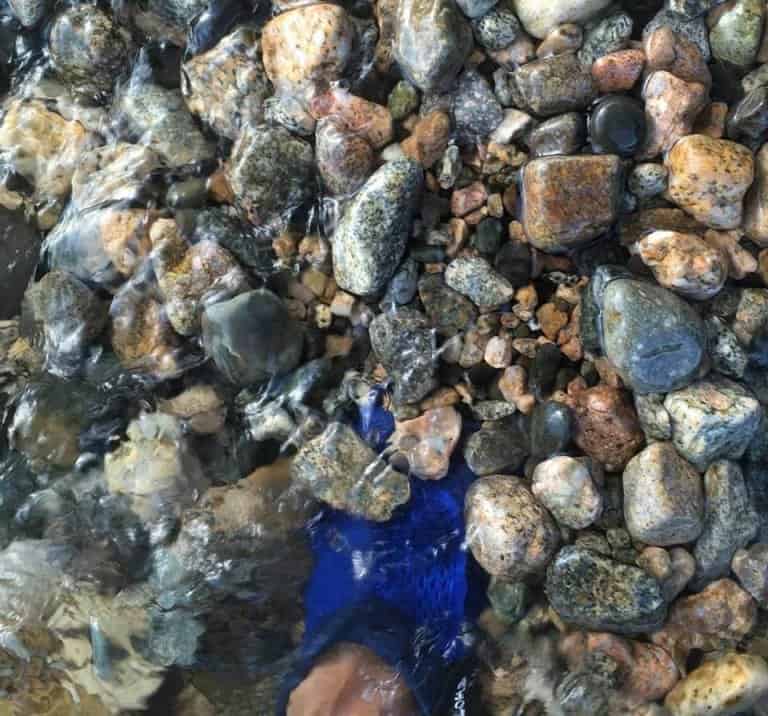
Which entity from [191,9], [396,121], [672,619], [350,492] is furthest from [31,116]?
[672,619]

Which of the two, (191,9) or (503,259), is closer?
(503,259)

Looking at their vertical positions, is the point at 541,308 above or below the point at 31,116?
below

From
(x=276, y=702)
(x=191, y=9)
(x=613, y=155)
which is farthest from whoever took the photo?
(x=191, y=9)

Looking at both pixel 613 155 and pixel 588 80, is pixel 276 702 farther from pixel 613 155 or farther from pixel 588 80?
pixel 588 80

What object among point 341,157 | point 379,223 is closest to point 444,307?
point 379,223

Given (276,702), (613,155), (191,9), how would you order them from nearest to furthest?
1. (613,155)
2. (276,702)
3. (191,9)

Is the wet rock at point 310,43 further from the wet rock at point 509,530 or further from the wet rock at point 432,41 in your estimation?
the wet rock at point 509,530

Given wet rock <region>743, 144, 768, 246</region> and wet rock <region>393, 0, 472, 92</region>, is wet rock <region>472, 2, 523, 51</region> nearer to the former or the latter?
wet rock <region>393, 0, 472, 92</region>
